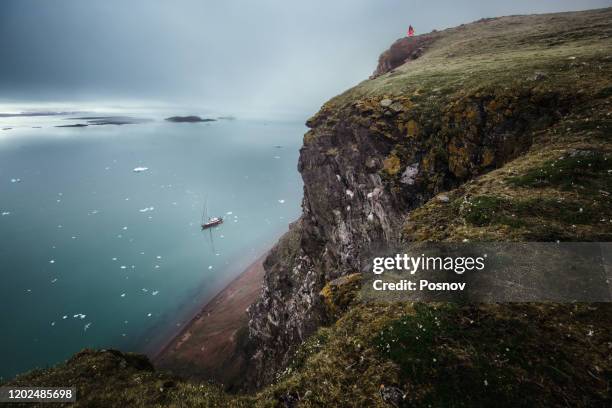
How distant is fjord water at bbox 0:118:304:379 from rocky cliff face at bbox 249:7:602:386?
2771 centimetres

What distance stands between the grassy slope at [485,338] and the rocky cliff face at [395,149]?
6.84ft

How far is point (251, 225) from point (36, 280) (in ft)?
167

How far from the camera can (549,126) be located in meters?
15.6

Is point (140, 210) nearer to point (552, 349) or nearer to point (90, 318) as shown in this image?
point (90, 318)

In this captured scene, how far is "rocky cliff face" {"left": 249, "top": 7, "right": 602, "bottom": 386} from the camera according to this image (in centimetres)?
1758

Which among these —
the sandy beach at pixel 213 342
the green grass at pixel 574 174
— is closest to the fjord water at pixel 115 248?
the sandy beach at pixel 213 342

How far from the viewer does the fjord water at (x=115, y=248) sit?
4739 cm

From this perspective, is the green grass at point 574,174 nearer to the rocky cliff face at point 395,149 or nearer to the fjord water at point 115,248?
the rocky cliff face at point 395,149

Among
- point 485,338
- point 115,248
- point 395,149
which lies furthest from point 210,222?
point 485,338

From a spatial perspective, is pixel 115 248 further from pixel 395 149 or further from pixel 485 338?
pixel 485 338

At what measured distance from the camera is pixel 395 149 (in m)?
22.8

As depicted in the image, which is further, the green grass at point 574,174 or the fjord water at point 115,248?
the fjord water at point 115,248

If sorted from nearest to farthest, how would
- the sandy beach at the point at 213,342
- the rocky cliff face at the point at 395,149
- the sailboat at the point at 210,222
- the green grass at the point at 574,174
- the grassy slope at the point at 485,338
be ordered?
1. the grassy slope at the point at 485,338
2. the green grass at the point at 574,174
3. the rocky cliff face at the point at 395,149
4. the sandy beach at the point at 213,342
5. the sailboat at the point at 210,222

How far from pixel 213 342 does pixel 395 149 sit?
4435 centimetres
